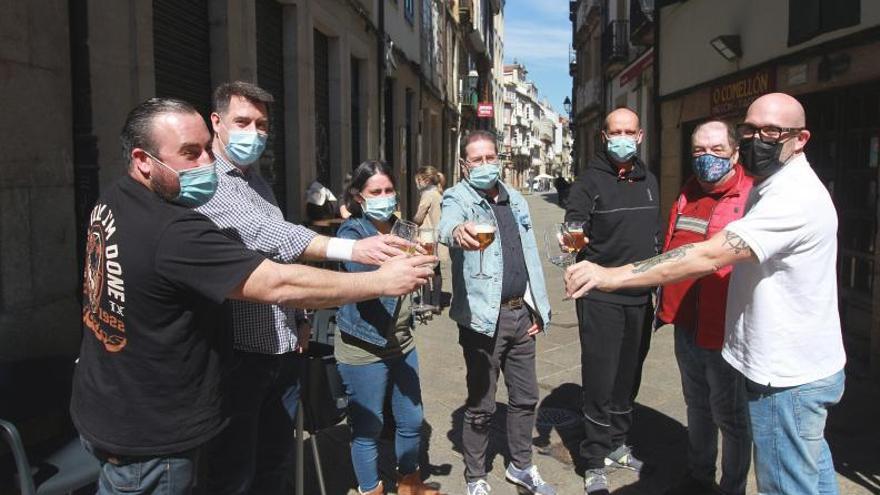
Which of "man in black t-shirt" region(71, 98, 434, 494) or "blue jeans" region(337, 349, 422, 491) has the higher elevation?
"man in black t-shirt" region(71, 98, 434, 494)

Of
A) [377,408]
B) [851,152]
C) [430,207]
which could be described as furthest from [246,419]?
[851,152]

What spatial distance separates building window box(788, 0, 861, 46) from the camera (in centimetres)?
626

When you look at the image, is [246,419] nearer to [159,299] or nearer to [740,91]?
[159,299]

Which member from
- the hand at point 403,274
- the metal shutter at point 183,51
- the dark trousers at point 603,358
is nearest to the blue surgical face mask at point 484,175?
the dark trousers at point 603,358

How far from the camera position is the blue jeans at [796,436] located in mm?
2494

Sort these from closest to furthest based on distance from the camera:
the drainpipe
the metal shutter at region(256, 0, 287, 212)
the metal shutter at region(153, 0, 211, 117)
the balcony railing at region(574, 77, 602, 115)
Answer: the metal shutter at region(153, 0, 211, 117) → the metal shutter at region(256, 0, 287, 212) → the drainpipe → the balcony railing at region(574, 77, 602, 115)

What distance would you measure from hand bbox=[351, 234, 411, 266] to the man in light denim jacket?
0.90 m

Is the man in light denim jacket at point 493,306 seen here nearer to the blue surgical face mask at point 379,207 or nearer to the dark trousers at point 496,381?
the dark trousers at point 496,381

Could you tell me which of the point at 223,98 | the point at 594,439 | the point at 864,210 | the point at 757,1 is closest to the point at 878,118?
the point at 864,210

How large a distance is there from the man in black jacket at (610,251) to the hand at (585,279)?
124 centimetres

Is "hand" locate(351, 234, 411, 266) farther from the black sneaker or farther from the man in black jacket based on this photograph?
the black sneaker

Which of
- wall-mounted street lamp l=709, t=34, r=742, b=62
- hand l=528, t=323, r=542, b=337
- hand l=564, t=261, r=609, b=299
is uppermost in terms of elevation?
wall-mounted street lamp l=709, t=34, r=742, b=62

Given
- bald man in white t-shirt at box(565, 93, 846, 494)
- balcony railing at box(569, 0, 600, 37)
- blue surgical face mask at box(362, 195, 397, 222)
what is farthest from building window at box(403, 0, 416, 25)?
bald man in white t-shirt at box(565, 93, 846, 494)

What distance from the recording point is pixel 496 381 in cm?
376
